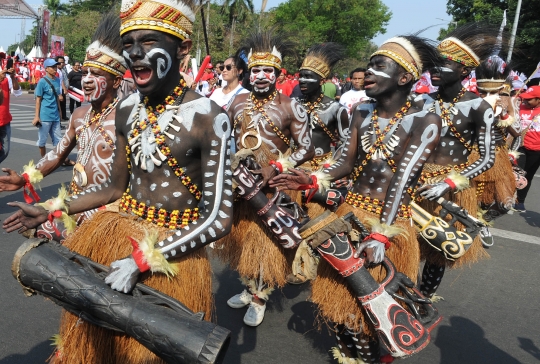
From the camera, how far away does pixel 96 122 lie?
10.8 feet

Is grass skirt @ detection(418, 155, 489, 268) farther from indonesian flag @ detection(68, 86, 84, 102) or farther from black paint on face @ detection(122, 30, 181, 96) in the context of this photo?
indonesian flag @ detection(68, 86, 84, 102)

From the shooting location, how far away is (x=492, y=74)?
6078 mm

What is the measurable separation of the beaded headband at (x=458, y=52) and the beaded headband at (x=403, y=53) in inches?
47.8

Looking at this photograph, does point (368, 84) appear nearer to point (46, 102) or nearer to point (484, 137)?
point (484, 137)

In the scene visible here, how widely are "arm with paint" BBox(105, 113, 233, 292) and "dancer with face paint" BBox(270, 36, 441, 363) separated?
79cm

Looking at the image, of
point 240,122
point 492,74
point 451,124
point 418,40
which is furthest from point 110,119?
point 492,74

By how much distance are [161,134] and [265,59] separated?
2793 millimetres

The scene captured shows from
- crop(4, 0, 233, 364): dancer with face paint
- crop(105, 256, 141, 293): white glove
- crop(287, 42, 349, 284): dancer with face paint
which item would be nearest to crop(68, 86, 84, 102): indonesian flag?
crop(287, 42, 349, 284): dancer with face paint

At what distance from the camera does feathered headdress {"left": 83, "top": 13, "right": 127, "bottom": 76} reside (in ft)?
10.8

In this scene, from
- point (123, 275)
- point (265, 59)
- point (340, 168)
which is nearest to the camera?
point (123, 275)

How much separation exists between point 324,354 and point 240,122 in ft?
7.29

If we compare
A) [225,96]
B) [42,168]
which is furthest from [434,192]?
[225,96]

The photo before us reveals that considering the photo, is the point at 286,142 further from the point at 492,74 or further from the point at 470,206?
the point at 492,74

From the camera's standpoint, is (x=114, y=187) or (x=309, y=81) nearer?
(x=114, y=187)
